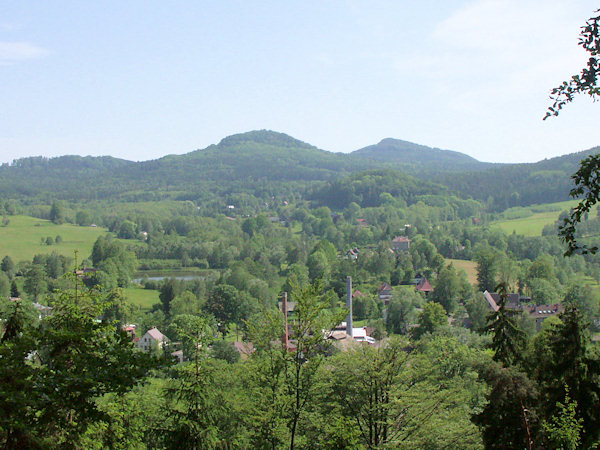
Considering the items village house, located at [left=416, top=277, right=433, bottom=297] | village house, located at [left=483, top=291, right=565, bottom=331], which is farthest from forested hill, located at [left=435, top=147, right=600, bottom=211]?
village house, located at [left=483, top=291, right=565, bottom=331]

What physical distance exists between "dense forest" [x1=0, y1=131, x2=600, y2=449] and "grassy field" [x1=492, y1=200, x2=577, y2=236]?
7.45 m

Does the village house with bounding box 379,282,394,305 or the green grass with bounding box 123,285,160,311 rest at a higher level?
the green grass with bounding box 123,285,160,311

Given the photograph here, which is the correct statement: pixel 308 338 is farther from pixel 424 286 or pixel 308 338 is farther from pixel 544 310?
pixel 424 286

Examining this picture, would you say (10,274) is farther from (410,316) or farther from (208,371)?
(208,371)

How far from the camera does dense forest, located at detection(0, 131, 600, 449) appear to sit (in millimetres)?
8719

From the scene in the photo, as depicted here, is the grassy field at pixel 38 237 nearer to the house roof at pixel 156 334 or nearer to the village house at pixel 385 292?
the house roof at pixel 156 334

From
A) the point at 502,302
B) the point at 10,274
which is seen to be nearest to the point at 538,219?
the point at 10,274

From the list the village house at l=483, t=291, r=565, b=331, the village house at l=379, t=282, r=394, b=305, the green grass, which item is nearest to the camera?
the village house at l=483, t=291, r=565, b=331

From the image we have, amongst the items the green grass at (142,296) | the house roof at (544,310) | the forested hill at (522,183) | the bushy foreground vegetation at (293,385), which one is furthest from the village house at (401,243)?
the bushy foreground vegetation at (293,385)

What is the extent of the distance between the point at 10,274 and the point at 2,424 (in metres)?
80.1

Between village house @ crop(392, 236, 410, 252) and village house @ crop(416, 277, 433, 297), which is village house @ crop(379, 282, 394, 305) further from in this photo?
village house @ crop(392, 236, 410, 252)

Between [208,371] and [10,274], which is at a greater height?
[208,371]

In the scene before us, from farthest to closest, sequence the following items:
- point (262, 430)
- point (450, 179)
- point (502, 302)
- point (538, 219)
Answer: point (450, 179) → point (538, 219) → point (502, 302) → point (262, 430)

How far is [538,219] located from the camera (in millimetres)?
128250
